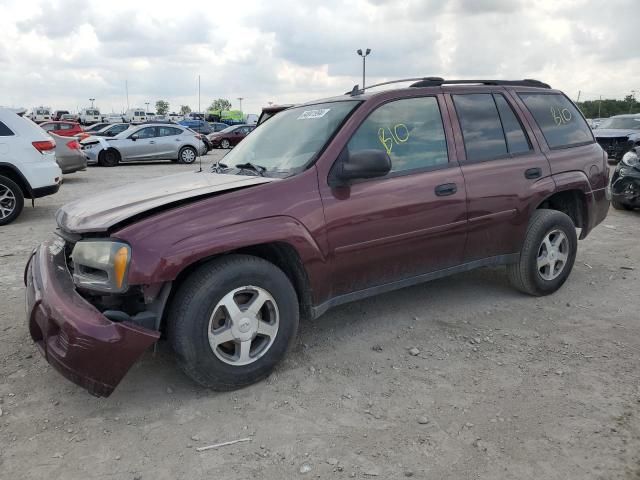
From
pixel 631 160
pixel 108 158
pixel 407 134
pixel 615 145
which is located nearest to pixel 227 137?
pixel 108 158

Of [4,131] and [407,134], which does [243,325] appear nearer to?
[407,134]

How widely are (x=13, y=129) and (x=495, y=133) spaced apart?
23.2 feet

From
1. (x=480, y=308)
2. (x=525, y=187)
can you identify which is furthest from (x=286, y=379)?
(x=525, y=187)

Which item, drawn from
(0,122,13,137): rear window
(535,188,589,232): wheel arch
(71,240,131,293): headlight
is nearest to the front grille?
(535,188,589,232): wheel arch

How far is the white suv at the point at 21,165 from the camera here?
777 centimetres

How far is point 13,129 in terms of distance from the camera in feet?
26.1

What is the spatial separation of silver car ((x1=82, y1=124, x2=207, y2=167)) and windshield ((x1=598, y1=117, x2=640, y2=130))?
1257 cm

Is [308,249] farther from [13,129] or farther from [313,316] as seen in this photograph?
[13,129]

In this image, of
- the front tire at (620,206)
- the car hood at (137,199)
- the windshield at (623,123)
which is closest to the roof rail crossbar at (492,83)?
the car hood at (137,199)

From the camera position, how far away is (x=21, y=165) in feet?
25.8

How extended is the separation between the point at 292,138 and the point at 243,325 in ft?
4.62

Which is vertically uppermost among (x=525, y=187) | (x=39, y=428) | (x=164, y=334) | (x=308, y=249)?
(x=525, y=187)

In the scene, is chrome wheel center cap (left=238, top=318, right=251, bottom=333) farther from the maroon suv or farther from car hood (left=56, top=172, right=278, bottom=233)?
car hood (left=56, top=172, right=278, bottom=233)

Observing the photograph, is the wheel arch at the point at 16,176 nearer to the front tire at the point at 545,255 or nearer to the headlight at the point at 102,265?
the headlight at the point at 102,265
